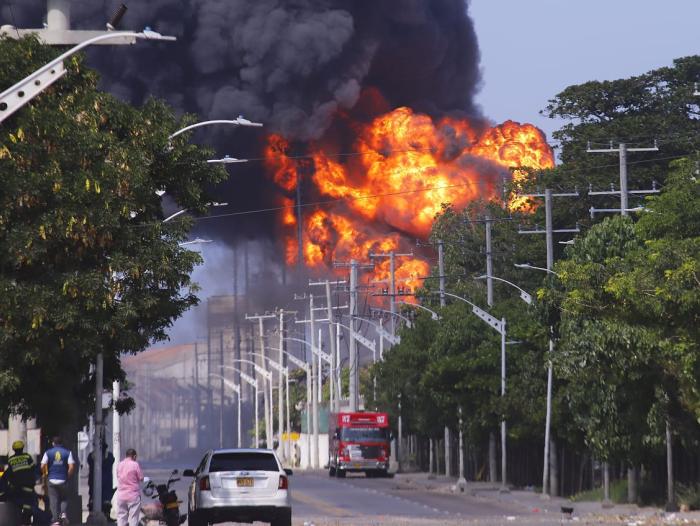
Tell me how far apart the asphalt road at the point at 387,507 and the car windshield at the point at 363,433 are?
12.1 meters

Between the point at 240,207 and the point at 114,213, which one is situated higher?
the point at 240,207

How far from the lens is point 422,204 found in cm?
12075

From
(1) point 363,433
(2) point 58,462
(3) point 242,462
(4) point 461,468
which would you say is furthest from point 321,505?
(1) point 363,433

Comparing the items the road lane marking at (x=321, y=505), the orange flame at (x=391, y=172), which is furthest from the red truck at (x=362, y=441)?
the road lane marking at (x=321, y=505)

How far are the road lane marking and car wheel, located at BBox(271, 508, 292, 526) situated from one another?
11.4 m

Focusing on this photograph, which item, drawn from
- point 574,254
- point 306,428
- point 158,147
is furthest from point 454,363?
point 306,428

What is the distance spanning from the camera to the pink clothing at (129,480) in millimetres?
37094

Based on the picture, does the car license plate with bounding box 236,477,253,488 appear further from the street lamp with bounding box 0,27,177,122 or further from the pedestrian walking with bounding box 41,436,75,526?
the street lamp with bounding box 0,27,177,122

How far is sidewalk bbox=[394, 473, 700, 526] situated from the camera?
45.0m

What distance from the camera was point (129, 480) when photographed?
37.4 meters

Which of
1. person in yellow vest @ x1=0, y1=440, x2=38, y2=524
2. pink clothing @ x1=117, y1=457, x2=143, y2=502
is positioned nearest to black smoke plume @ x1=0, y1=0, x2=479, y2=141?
pink clothing @ x1=117, y1=457, x2=143, y2=502

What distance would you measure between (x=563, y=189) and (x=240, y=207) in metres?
25.2

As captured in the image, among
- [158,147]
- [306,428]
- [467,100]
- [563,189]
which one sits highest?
[467,100]

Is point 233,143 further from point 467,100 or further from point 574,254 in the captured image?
point 574,254
